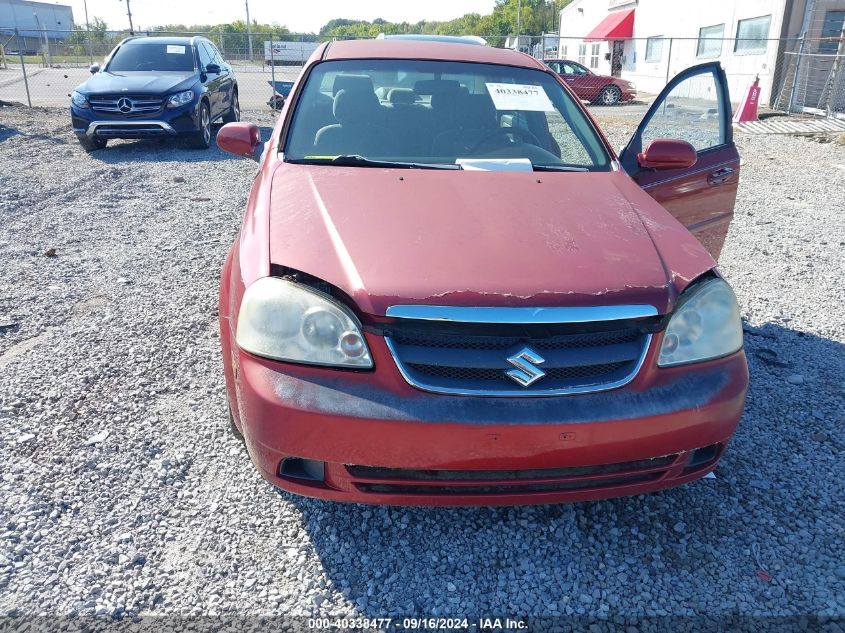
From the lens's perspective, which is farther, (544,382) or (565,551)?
(565,551)

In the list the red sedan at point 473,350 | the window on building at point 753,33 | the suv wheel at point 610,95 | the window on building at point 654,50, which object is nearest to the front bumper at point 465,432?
the red sedan at point 473,350

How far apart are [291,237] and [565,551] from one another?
4.95 feet

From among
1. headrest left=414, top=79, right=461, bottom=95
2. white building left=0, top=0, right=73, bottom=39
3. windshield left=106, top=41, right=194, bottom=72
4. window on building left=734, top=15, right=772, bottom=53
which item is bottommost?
headrest left=414, top=79, right=461, bottom=95

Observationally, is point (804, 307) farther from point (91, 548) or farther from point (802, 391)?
point (91, 548)

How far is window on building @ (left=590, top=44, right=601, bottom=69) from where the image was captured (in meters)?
33.6

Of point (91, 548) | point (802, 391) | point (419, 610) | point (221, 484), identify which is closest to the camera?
point (419, 610)

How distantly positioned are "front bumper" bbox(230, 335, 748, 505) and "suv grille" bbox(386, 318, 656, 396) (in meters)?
0.04

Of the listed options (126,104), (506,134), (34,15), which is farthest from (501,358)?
(34,15)

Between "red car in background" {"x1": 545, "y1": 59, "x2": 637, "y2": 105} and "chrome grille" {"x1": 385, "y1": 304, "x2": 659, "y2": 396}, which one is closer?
"chrome grille" {"x1": 385, "y1": 304, "x2": 659, "y2": 396}

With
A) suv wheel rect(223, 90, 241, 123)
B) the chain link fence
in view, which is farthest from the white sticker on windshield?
the chain link fence

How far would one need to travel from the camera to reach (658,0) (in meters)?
25.5

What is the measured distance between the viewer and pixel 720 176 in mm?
3814

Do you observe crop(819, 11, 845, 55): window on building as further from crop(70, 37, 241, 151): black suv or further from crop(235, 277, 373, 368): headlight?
crop(235, 277, 373, 368): headlight

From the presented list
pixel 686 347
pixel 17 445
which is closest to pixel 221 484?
pixel 17 445
